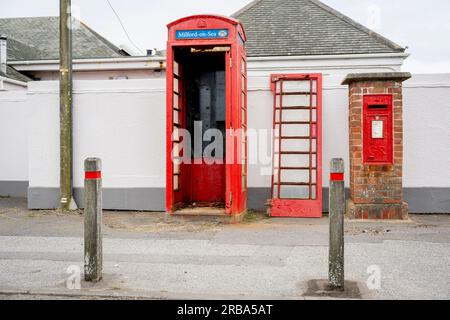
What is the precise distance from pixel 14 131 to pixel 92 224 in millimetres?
8432

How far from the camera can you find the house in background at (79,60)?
17094mm

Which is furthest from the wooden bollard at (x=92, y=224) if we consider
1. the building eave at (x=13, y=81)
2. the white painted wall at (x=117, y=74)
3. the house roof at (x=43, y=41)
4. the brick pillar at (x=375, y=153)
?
the house roof at (x=43, y=41)

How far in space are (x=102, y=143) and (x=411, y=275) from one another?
23.1 ft

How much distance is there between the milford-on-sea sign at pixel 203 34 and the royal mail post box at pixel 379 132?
2879mm

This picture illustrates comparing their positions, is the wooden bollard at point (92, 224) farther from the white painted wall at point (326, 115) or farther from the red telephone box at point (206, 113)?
the white painted wall at point (326, 115)

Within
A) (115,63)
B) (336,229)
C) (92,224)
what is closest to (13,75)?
(115,63)

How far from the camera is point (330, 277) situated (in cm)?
482

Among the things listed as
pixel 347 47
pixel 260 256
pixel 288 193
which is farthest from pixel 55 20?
pixel 260 256

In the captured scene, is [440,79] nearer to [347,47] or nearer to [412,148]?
[412,148]

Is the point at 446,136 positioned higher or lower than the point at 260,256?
higher

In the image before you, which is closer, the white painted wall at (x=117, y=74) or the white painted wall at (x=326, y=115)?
the white painted wall at (x=326, y=115)

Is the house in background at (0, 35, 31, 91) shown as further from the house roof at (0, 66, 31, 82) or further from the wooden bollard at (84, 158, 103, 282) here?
the wooden bollard at (84, 158, 103, 282)
